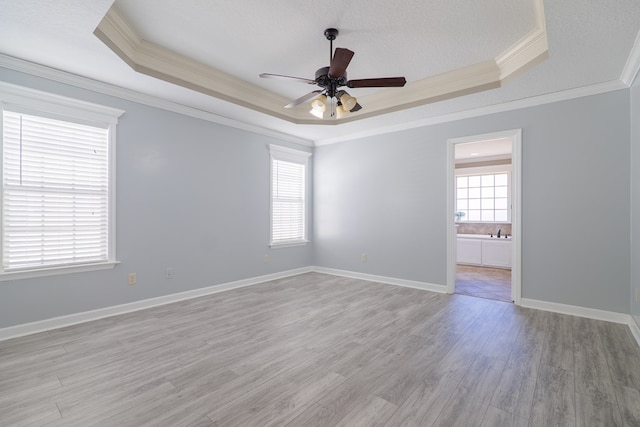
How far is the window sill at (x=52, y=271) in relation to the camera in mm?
2785

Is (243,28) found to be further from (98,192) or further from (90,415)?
(90,415)

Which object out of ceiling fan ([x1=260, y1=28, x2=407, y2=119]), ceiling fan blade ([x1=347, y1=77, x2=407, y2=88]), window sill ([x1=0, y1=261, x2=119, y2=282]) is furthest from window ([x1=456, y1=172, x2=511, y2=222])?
window sill ([x1=0, y1=261, x2=119, y2=282])

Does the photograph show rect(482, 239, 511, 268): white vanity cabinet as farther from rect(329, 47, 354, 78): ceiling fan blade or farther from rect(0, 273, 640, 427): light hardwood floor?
rect(329, 47, 354, 78): ceiling fan blade

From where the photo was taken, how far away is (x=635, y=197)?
9.82ft

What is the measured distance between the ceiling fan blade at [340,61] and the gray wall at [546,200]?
2.56 meters

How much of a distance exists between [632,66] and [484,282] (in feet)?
11.5

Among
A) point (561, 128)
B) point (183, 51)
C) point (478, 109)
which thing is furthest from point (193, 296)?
point (561, 128)

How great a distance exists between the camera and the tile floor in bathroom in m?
4.39

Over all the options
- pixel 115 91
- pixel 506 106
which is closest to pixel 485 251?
pixel 506 106

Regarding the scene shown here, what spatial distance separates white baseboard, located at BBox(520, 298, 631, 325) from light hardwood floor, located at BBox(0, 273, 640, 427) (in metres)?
0.15

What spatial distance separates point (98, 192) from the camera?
3.30 meters

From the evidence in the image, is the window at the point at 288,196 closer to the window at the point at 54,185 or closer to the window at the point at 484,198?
the window at the point at 54,185

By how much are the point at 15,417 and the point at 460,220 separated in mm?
8449

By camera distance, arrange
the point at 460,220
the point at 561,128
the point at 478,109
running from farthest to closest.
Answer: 1. the point at 460,220
2. the point at 478,109
3. the point at 561,128
